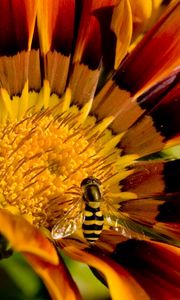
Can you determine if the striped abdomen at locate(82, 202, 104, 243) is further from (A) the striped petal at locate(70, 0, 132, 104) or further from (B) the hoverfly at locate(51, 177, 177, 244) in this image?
(A) the striped petal at locate(70, 0, 132, 104)

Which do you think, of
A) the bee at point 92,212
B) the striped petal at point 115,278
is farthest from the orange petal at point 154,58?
the striped petal at point 115,278

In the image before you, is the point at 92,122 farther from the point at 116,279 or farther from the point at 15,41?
the point at 116,279

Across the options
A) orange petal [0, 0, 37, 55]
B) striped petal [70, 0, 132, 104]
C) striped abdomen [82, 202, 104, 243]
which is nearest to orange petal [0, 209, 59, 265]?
striped abdomen [82, 202, 104, 243]

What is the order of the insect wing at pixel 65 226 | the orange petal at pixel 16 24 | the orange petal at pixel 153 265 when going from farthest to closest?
the orange petal at pixel 16 24, the insect wing at pixel 65 226, the orange petal at pixel 153 265

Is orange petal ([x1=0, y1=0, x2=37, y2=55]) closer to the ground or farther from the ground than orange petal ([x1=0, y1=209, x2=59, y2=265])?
farther from the ground

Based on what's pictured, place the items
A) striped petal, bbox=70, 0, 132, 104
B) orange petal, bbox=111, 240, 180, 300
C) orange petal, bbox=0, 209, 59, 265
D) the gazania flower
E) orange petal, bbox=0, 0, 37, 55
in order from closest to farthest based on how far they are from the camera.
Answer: orange petal, bbox=0, 209, 59, 265 < orange petal, bbox=111, 240, 180, 300 < the gazania flower < orange petal, bbox=0, 0, 37, 55 < striped petal, bbox=70, 0, 132, 104

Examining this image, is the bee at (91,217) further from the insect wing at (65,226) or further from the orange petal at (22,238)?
the orange petal at (22,238)
